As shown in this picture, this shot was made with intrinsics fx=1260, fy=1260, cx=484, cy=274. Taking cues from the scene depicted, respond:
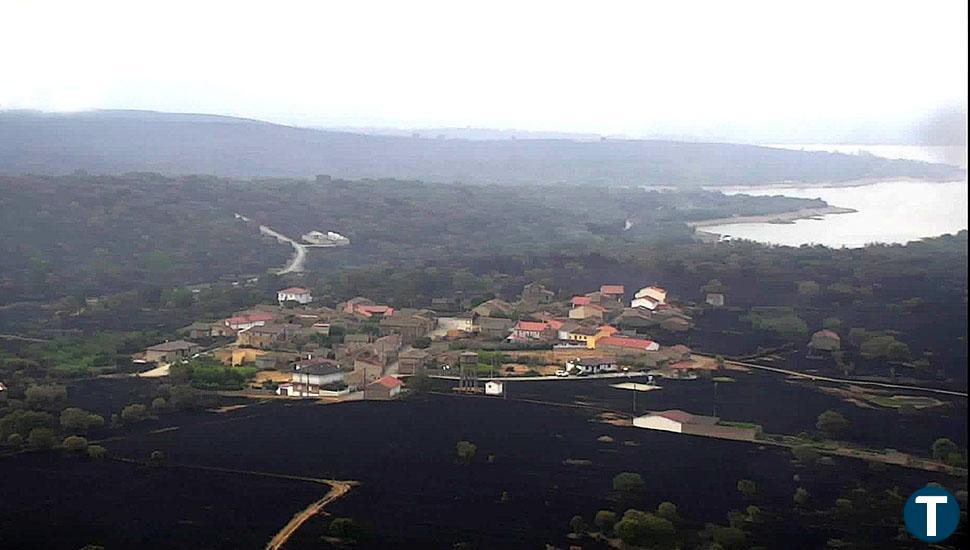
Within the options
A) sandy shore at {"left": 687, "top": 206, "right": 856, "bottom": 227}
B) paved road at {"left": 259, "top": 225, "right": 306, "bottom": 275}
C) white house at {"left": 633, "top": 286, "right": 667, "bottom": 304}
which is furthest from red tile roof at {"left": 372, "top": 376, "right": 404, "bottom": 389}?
sandy shore at {"left": 687, "top": 206, "right": 856, "bottom": 227}

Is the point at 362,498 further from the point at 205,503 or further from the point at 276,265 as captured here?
the point at 276,265

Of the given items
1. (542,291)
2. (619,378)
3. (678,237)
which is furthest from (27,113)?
(619,378)

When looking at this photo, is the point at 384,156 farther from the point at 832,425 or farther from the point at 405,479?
the point at 405,479

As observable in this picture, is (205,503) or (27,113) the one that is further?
(27,113)

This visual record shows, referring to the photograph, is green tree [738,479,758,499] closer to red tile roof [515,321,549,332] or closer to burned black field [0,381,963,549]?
burned black field [0,381,963,549]

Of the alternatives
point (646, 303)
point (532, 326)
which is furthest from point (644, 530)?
point (646, 303)

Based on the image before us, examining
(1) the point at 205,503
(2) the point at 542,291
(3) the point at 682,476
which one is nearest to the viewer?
(1) the point at 205,503
